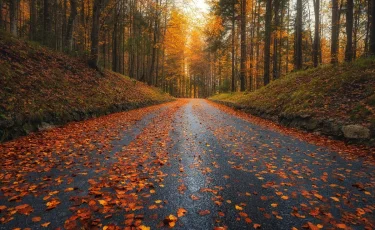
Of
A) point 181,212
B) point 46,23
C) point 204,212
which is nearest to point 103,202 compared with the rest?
point 181,212

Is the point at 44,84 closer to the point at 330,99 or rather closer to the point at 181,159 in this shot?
the point at 181,159

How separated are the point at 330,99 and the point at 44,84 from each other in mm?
12188

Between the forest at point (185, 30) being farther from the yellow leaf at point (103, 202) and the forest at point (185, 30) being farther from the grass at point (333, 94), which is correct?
the yellow leaf at point (103, 202)

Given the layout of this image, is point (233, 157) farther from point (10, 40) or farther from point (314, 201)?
point (10, 40)

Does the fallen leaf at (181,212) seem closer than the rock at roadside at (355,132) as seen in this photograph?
Yes

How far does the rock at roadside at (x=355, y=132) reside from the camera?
6664 millimetres

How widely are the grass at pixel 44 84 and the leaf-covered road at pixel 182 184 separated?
155 cm

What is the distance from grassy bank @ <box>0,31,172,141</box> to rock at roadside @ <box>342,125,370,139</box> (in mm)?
10250

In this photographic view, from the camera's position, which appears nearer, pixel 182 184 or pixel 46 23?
pixel 182 184

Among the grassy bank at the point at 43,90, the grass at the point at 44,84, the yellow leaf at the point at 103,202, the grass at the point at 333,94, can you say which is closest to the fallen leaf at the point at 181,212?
the yellow leaf at the point at 103,202

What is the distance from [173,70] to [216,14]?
949 inches

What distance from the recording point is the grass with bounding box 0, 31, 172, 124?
7.70 metres

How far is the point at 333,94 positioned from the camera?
9.37 m

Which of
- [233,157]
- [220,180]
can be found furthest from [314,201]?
[233,157]
